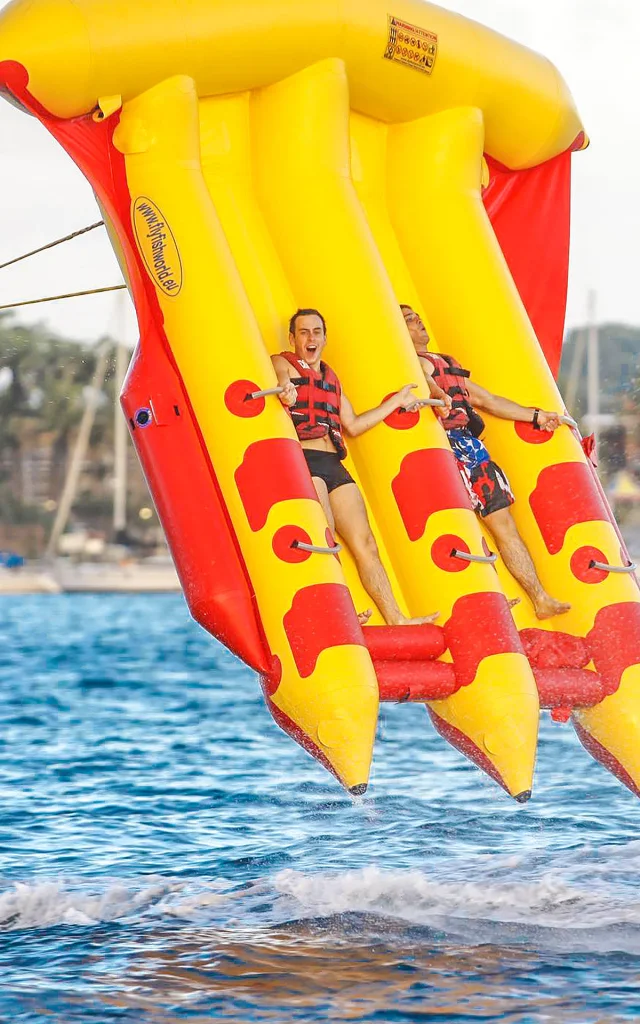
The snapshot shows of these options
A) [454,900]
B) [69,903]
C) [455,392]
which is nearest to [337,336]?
[455,392]

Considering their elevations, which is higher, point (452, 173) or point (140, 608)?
point (452, 173)

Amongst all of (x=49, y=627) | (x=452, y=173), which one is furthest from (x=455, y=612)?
(x=49, y=627)

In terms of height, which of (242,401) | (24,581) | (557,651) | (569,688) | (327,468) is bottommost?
(24,581)

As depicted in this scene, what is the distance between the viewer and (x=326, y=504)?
501cm

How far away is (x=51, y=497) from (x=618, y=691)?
3556 centimetres

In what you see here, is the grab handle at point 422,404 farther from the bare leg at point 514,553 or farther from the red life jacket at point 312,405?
the bare leg at point 514,553

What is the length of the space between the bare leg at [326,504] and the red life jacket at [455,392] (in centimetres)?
58

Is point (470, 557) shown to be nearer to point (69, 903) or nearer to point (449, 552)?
point (449, 552)

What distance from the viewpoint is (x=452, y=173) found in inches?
223

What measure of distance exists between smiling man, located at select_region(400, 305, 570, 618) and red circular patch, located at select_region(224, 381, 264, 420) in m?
0.72

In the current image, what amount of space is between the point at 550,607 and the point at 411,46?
2.16 metres

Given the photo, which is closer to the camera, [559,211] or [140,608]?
[559,211]

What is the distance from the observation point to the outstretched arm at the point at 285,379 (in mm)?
4934

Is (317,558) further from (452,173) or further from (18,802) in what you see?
(18,802)
